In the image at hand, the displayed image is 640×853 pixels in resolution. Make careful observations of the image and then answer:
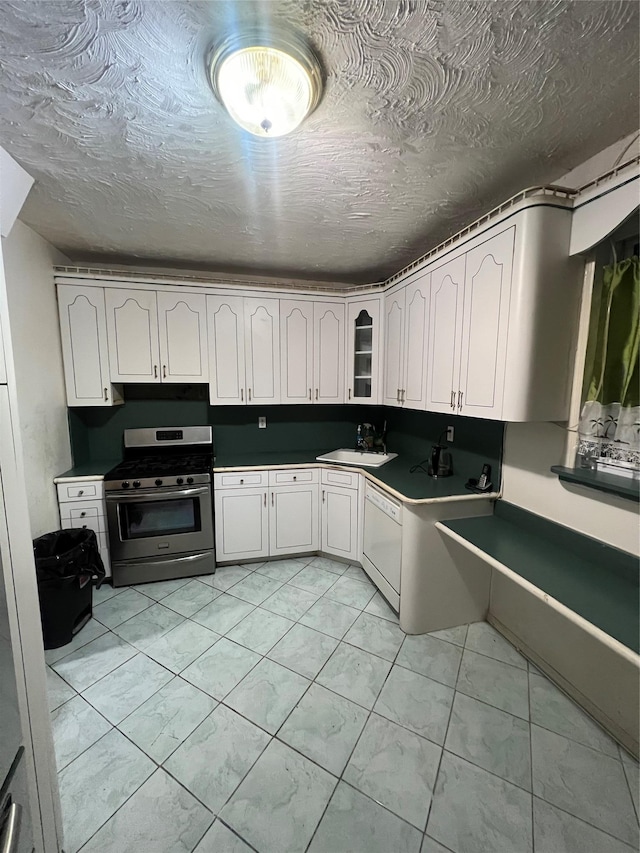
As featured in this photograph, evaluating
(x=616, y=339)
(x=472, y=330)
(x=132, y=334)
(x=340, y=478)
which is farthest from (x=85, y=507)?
(x=616, y=339)

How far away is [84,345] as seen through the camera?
2652mm

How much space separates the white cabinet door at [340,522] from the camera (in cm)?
280

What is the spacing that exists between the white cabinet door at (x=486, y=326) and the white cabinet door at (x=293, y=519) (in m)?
1.57

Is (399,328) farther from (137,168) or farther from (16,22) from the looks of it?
(16,22)

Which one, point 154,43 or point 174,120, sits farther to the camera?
point 174,120

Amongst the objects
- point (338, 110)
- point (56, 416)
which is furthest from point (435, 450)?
point (56, 416)

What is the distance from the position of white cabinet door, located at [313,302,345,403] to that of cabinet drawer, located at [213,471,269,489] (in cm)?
89

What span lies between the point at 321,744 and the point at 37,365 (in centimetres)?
283

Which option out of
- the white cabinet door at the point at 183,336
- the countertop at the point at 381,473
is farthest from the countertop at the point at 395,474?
the white cabinet door at the point at 183,336

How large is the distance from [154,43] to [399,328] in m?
2.05

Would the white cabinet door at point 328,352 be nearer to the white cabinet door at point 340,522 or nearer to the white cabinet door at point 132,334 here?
the white cabinet door at point 340,522

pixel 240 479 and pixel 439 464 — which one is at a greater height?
pixel 439 464

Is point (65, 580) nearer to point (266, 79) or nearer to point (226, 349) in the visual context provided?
point (226, 349)

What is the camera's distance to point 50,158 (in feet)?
4.95
